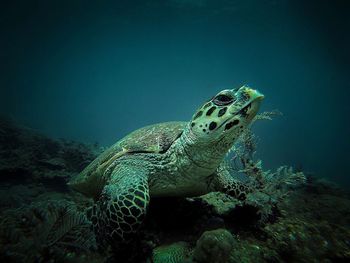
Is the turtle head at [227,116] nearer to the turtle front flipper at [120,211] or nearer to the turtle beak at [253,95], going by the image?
the turtle beak at [253,95]

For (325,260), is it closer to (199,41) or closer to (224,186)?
(224,186)

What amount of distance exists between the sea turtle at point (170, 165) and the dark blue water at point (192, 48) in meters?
11.7

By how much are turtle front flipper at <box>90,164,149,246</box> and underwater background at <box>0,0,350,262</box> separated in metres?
0.18

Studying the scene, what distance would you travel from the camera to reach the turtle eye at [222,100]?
2.80m

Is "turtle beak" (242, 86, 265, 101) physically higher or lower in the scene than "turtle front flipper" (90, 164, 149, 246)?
higher

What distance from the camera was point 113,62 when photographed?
71.0 metres

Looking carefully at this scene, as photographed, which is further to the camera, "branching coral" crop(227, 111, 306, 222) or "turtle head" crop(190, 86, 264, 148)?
"branching coral" crop(227, 111, 306, 222)

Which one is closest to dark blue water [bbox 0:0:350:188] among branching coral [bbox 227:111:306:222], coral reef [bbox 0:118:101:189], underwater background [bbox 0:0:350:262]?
underwater background [bbox 0:0:350:262]

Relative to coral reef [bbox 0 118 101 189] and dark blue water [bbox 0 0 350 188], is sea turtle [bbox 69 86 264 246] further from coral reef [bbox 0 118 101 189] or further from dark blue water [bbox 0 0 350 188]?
dark blue water [bbox 0 0 350 188]

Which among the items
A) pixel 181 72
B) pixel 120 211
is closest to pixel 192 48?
pixel 181 72

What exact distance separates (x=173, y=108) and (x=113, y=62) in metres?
Answer: 84.5

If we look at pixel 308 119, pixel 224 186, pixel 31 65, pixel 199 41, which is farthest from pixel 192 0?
pixel 308 119

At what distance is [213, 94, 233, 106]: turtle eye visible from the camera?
280 centimetres

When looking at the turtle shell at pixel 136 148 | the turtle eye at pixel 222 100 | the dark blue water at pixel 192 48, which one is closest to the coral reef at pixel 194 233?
the turtle shell at pixel 136 148
